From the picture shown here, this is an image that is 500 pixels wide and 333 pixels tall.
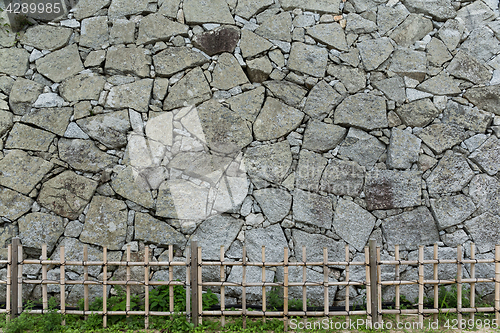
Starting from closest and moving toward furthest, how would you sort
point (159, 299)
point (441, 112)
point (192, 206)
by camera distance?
point (159, 299) → point (192, 206) → point (441, 112)

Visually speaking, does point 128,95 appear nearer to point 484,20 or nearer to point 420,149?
point 420,149

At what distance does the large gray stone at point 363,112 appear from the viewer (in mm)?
3186

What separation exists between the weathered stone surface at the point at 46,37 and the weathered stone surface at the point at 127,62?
548mm

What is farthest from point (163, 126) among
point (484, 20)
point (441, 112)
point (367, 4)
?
point (484, 20)

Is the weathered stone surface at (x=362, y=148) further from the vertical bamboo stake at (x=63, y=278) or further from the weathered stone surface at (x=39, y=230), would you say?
the weathered stone surface at (x=39, y=230)

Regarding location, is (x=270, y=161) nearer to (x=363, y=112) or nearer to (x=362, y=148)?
(x=362, y=148)

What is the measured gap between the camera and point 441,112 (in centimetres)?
325

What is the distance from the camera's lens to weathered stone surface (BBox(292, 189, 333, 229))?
3.07m

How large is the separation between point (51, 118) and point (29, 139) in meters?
0.31

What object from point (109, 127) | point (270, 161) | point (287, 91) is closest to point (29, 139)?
point (109, 127)

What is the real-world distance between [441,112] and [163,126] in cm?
300

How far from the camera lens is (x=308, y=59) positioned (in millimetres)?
3264

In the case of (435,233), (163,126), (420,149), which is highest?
(163,126)

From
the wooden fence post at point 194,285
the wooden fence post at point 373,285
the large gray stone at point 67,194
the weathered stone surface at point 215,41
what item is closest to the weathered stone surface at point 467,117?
the wooden fence post at point 373,285
